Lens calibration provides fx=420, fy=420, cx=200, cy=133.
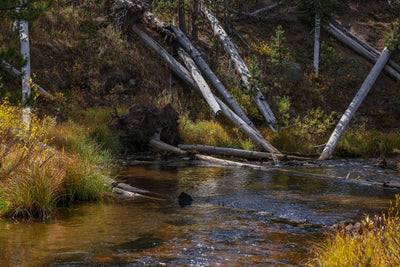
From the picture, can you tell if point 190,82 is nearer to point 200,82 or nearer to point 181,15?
point 200,82

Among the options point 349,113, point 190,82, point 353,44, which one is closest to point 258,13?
point 353,44

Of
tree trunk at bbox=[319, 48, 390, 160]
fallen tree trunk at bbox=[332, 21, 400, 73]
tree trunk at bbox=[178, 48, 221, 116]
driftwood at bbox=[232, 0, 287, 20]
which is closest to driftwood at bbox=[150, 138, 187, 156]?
tree trunk at bbox=[178, 48, 221, 116]

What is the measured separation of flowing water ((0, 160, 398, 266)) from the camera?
4801 mm

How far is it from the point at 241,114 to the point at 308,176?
516 centimetres

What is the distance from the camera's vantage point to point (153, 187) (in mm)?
9180

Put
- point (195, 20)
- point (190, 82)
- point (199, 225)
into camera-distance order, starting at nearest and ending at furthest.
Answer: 1. point (199, 225)
2. point (190, 82)
3. point (195, 20)

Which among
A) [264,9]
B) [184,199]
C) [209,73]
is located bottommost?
[184,199]

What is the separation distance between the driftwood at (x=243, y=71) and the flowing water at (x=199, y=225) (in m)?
6.07

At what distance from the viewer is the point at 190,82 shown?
17500 mm

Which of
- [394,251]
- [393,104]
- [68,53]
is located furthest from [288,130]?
[394,251]

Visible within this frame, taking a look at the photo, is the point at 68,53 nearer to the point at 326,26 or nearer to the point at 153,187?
the point at 153,187

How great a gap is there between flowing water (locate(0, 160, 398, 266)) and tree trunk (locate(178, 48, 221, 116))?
211 inches

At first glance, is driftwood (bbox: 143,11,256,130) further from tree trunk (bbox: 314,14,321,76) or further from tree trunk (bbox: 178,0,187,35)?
tree trunk (bbox: 314,14,321,76)

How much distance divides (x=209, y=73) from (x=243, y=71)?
1475 mm
